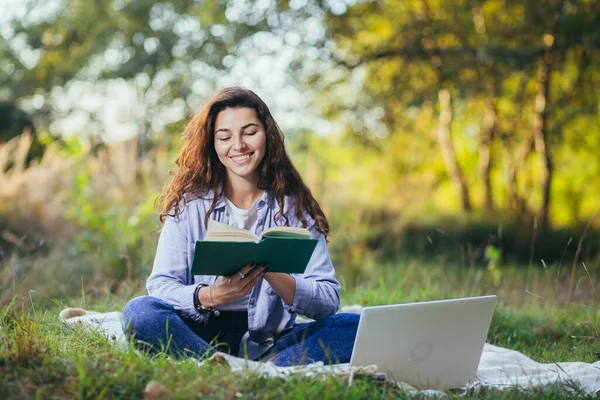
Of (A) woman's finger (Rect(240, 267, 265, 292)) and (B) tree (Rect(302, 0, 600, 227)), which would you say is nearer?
(A) woman's finger (Rect(240, 267, 265, 292))

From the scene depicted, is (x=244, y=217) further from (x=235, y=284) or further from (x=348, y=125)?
(x=348, y=125)

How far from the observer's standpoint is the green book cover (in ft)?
7.27

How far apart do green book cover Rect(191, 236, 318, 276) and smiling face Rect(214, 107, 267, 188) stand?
2.15 ft

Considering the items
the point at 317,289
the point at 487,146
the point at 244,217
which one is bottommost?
the point at 487,146

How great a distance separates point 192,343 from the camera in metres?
2.68

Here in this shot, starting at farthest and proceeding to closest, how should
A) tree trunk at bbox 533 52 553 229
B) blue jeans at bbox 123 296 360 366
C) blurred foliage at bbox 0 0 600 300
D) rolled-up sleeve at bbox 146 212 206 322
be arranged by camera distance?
tree trunk at bbox 533 52 553 229 → blurred foliage at bbox 0 0 600 300 → rolled-up sleeve at bbox 146 212 206 322 → blue jeans at bbox 123 296 360 366

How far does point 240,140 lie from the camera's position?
9.78 feet

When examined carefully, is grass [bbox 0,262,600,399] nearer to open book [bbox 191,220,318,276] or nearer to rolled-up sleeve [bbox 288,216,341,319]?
open book [bbox 191,220,318,276]

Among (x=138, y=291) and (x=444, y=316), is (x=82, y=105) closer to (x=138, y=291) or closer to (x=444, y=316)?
(x=138, y=291)

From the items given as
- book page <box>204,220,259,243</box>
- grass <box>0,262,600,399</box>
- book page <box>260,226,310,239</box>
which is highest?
book page <box>204,220,259,243</box>

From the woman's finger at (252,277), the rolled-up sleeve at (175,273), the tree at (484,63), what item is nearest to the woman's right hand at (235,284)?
the woman's finger at (252,277)

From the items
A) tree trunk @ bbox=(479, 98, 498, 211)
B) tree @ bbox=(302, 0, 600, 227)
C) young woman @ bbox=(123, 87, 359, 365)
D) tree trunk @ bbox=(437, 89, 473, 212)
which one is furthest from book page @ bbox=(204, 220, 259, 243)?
tree trunk @ bbox=(437, 89, 473, 212)

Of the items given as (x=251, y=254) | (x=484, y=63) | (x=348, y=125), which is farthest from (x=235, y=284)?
(x=348, y=125)

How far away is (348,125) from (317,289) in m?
7.33
